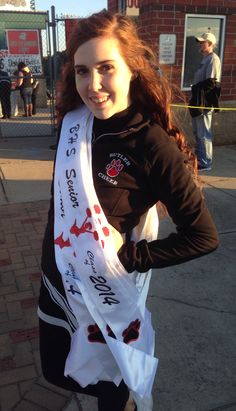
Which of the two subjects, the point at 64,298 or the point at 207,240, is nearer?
the point at 207,240

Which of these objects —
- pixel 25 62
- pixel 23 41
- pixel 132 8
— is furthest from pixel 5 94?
pixel 132 8

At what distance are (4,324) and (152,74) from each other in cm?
203

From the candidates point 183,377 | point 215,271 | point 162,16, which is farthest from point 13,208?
point 162,16

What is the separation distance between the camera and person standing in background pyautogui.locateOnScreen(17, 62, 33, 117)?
34.2 feet

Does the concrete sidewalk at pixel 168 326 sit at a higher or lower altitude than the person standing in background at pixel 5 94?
lower

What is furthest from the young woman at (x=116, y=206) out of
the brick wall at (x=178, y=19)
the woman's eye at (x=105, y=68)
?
the brick wall at (x=178, y=19)

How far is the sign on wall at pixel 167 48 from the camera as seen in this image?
22.7 ft

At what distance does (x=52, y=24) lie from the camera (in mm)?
7785

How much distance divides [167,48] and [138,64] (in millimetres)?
6031

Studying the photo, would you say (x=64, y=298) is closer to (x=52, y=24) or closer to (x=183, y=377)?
(x=183, y=377)

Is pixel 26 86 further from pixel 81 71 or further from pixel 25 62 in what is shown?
pixel 81 71

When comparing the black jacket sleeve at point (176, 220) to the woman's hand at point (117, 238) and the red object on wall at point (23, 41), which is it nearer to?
the woman's hand at point (117, 238)

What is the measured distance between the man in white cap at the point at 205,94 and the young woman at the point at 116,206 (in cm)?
472

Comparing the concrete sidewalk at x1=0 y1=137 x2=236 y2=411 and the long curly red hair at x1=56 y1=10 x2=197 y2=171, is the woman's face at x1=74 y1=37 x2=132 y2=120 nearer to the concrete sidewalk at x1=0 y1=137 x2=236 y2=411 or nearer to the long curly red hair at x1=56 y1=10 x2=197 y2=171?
the long curly red hair at x1=56 y1=10 x2=197 y2=171
